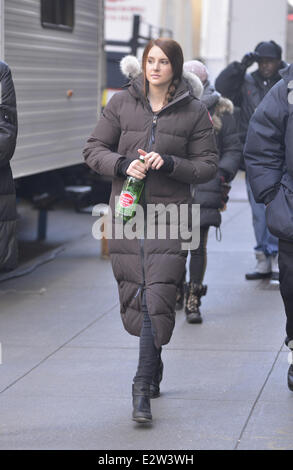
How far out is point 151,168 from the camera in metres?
5.22

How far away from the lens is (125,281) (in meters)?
5.41

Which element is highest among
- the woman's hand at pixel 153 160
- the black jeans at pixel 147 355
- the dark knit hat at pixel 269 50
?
the dark knit hat at pixel 269 50

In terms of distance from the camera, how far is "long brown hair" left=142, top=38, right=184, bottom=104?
5.38 meters

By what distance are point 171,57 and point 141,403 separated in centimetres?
181

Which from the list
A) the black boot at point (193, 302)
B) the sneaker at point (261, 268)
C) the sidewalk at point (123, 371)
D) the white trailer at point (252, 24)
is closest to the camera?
the sidewalk at point (123, 371)

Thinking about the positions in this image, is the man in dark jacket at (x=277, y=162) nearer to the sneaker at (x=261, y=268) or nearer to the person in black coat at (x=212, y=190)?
the person in black coat at (x=212, y=190)

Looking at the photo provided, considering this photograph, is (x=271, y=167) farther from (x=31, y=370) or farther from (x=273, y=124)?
(x=31, y=370)

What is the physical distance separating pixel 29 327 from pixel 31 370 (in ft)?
3.97

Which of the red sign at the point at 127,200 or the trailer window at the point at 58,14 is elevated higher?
the trailer window at the point at 58,14

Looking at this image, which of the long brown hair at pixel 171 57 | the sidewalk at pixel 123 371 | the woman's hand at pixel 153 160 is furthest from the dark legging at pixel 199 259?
the woman's hand at pixel 153 160

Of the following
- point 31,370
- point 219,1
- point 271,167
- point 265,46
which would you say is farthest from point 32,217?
point 219,1

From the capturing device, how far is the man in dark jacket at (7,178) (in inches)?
240

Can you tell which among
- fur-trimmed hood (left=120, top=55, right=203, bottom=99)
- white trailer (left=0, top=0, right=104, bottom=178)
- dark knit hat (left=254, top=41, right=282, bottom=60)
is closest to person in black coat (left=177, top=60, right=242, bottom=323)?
dark knit hat (left=254, top=41, right=282, bottom=60)

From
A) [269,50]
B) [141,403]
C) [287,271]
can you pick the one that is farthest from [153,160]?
[269,50]
